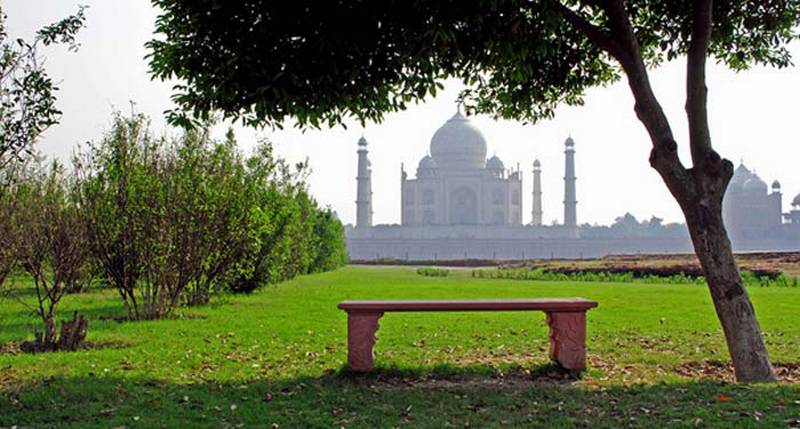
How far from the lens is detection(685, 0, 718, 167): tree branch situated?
7902mm

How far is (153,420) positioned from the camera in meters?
5.90

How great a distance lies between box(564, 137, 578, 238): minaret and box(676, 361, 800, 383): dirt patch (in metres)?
74.8

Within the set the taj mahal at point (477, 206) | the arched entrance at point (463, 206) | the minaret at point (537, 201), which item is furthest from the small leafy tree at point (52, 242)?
the minaret at point (537, 201)

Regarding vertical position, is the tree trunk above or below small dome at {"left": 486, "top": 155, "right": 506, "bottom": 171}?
below

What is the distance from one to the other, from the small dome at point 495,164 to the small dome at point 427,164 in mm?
5981

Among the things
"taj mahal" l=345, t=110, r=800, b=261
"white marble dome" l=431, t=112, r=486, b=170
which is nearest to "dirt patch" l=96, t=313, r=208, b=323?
"taj mahal" l=345, t=110, r=800, b=261

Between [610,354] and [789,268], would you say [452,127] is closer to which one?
[789,268]

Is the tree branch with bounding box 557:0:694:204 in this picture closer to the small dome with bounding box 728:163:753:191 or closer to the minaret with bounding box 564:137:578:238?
the minaret with bounding box 564:137:578:238

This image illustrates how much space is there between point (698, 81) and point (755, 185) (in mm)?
86041

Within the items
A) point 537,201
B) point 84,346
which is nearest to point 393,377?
point 84,346

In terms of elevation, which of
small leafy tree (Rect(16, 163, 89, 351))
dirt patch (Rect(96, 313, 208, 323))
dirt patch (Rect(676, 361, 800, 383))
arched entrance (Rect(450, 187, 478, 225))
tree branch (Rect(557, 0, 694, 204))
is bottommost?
dirt patch (Rect(676, 361, 800, 383))

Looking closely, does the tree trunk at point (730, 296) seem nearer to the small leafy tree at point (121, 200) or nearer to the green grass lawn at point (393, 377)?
the green grass lawn at point (393, 377)

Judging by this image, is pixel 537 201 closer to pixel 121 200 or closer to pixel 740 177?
pixel 740 177

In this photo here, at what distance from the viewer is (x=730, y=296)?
7535mm
